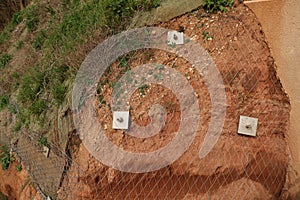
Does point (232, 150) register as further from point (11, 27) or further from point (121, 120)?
point (11, 27)

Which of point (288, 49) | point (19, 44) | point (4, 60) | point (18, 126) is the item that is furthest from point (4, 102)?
point (288, 49)

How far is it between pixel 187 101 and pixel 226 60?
0.53 metres

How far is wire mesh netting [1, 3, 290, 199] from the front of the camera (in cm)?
294

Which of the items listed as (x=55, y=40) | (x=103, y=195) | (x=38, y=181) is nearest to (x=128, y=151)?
(x=103, y=195)

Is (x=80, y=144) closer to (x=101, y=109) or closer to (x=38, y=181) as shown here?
(x=101, y=109)

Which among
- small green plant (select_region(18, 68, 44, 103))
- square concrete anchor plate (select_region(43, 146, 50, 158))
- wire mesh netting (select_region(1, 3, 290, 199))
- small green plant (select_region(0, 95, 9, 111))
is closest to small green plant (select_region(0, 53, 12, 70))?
small green plant (select_region(0, 95, 9, 111))

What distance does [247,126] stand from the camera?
9.66ft

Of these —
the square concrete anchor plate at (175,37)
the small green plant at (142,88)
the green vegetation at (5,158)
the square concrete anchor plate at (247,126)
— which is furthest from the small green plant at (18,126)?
the square concrete anchor plate at (247,126)

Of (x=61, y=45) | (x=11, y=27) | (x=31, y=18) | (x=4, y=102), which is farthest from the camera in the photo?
(x=11, y=27)

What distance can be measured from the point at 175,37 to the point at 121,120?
3.26ft

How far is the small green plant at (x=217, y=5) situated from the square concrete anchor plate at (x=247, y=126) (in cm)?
112

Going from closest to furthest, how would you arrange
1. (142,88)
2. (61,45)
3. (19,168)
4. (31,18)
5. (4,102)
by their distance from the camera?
(142,88) < (19,168) < (61,45) < (4,102) < (31,18)

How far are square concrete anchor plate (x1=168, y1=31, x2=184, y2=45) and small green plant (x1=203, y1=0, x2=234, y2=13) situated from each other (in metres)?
0.40

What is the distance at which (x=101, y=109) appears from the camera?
3.28 metres
